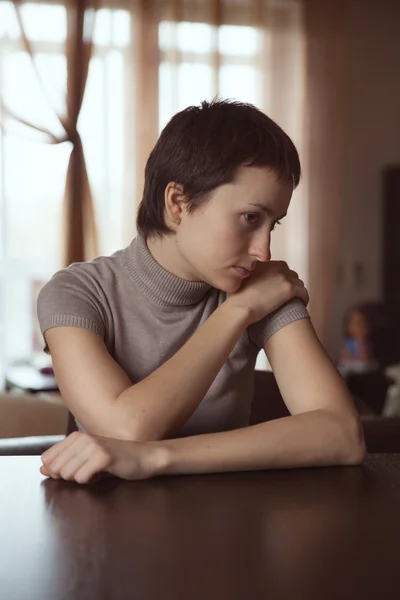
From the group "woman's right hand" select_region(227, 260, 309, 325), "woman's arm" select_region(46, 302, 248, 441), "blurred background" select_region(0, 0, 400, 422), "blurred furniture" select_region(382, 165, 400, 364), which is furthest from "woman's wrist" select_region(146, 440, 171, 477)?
"blurred furniture" select_region(382, 165, 400, 364)

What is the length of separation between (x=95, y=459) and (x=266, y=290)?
20.7 inches

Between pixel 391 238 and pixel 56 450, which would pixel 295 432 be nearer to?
pixel 56 450

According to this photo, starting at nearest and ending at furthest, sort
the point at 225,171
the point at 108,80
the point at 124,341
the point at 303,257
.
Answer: the point at 225,171 < the point at 124,341 < the point at 108,80 < the point at 303,257

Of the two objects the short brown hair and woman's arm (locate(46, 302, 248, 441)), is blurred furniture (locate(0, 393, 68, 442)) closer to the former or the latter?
woman's arm (locate(46, 302, 248, 441))

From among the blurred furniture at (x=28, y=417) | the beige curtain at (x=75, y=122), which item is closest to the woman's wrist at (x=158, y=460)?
the blurred furniture at (x=28, y=417)

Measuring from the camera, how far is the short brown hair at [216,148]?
1.29m

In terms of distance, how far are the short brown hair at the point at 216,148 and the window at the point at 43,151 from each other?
3.32 m

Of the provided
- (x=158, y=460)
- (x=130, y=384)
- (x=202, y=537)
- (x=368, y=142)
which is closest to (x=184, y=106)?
(x=368, y=142)

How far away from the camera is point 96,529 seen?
84cm

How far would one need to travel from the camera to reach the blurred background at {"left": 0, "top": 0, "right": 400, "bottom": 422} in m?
4.53

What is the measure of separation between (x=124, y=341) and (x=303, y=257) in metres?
3.70

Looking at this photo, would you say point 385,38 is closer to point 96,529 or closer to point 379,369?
point 379,369

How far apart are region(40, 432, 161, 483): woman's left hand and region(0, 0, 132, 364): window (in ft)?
12.0

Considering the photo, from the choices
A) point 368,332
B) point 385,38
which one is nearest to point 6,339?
point 368,332
